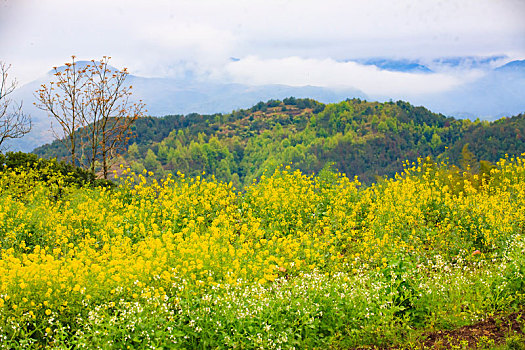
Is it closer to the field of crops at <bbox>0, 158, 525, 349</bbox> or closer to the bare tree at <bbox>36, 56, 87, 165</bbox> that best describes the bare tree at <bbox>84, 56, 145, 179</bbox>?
the bare tree at <bbox>36, 56, 87, 165</bbox>

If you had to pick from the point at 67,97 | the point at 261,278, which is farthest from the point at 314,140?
the point at 261,278

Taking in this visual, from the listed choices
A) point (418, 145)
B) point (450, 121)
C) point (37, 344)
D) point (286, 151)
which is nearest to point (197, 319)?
point (37, 344)

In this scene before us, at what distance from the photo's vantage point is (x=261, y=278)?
17.7 ft

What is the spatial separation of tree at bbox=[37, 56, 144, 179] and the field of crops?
23.1 feet

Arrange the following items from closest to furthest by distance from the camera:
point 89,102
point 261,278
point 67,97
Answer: point 261,278, point 89,102, point 67,97

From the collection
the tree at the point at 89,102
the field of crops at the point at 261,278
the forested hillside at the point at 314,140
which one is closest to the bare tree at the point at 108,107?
the tree at the point at 89,102

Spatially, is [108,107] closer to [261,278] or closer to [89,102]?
[89,102]

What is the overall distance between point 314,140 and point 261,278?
89.6m

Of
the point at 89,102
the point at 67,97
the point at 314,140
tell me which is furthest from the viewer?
the point at 314,140

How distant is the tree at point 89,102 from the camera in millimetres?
14977

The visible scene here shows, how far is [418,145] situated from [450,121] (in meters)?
12.2

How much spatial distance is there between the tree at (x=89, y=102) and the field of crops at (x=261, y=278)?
278 inches

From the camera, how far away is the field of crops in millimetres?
4188

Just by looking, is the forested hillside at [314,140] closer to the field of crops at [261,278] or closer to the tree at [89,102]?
the tree at [89,102]
